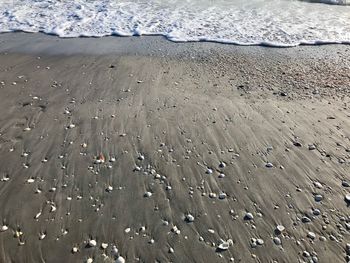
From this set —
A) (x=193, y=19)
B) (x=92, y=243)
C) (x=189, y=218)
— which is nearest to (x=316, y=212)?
(x=189, y=218)

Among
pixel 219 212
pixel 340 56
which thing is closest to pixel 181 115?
pixel 219 212

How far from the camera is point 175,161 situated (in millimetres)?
4742

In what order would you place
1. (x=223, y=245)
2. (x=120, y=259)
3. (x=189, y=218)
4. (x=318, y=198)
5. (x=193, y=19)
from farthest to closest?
(x=193, y=19) → (x=318, y=198) → (x=189, y=218) → (x=223, y=245) → (x=120, y=259)

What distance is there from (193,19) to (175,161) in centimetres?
675

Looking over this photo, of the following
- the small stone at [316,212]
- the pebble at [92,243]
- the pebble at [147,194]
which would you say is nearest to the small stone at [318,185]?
the small stone at [316,212]

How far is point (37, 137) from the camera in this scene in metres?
5.26

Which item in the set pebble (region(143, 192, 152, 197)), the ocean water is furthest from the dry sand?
the ocean water

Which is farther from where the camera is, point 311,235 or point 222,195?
point 222,195

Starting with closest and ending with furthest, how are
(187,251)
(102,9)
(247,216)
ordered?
(187,251)
(247,216)
(102,9)

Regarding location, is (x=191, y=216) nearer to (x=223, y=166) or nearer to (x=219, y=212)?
(x=219, y=212)

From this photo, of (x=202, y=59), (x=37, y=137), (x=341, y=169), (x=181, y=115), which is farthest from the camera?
(x=202, y=59)

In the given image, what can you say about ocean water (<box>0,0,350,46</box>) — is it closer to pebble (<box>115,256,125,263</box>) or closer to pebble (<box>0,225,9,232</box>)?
pebble (<box>0,225,9,232</box>)

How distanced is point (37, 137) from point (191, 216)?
2704mm

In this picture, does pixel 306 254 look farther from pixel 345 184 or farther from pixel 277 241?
pixel 345 184
